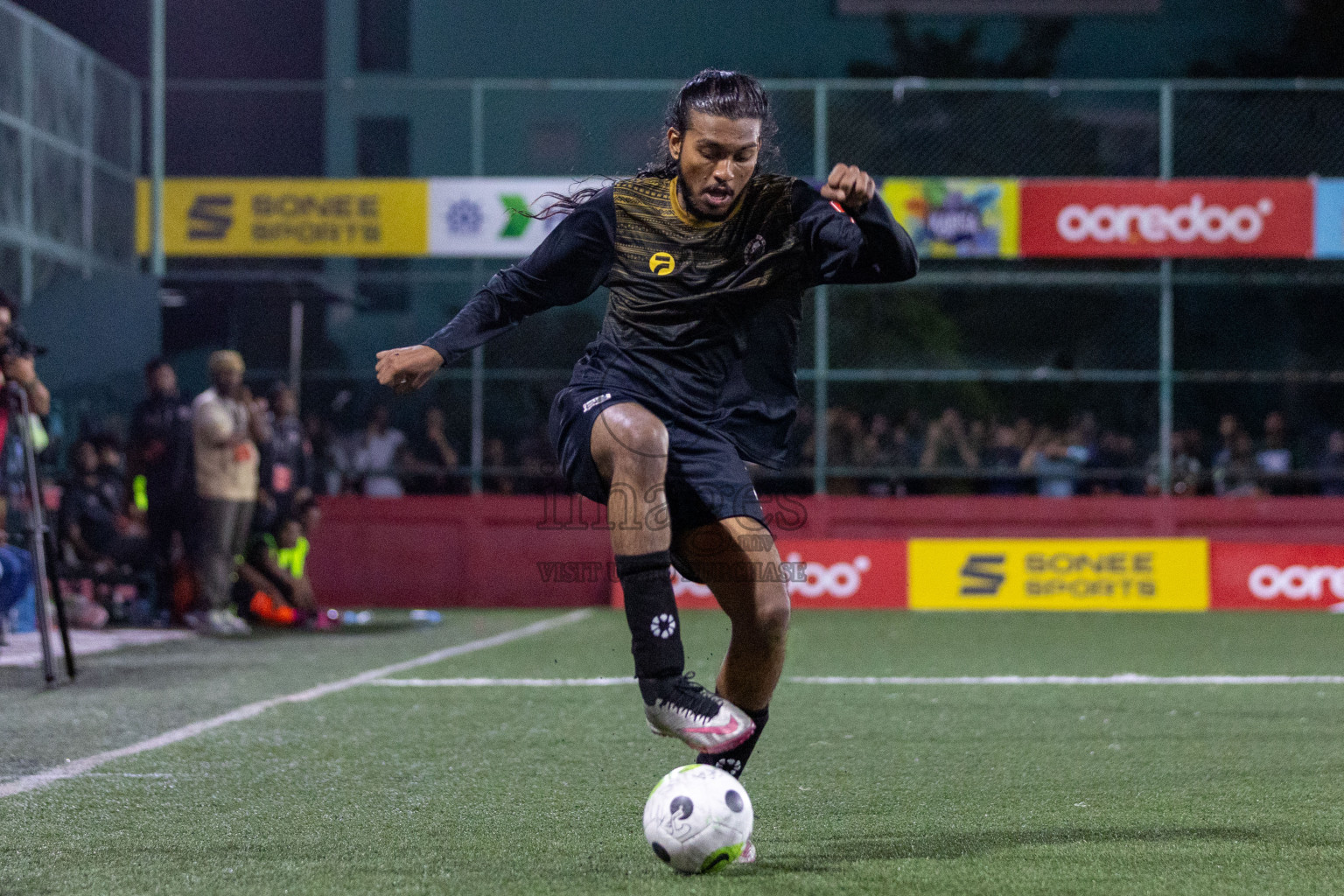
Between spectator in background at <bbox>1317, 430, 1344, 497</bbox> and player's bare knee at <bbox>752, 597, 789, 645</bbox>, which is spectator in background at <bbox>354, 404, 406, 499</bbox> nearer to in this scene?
spectator in background at <bbox>1317, 430, 1344, 497</bbox>

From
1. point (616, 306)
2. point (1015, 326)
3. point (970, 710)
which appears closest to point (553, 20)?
point (1015, 326)

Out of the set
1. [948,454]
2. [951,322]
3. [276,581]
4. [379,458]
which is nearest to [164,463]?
[276,581]

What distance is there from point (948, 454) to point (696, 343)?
11.7m

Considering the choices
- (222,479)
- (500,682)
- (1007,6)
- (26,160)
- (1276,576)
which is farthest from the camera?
(1007,6)

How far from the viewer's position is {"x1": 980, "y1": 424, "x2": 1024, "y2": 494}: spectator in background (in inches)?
613

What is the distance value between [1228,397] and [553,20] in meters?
13.0

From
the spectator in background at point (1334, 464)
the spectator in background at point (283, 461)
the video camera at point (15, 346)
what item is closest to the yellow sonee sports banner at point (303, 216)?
the spectator in background at point (283, 461)

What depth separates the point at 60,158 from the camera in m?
15.0

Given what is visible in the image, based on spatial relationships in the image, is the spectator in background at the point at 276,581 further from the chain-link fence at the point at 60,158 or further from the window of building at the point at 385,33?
the window of building at the point at 385,33

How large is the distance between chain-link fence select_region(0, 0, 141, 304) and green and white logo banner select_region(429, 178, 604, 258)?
331 cm

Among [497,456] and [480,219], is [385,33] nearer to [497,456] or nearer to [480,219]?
[480,219]

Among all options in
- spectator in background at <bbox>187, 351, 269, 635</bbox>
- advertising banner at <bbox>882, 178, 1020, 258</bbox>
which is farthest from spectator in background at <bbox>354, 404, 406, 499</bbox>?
advertising banner at <bbox>882, 178, 1020, 258</bbox>

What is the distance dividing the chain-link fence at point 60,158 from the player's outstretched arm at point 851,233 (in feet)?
37.2

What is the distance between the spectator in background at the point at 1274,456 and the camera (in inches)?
625
